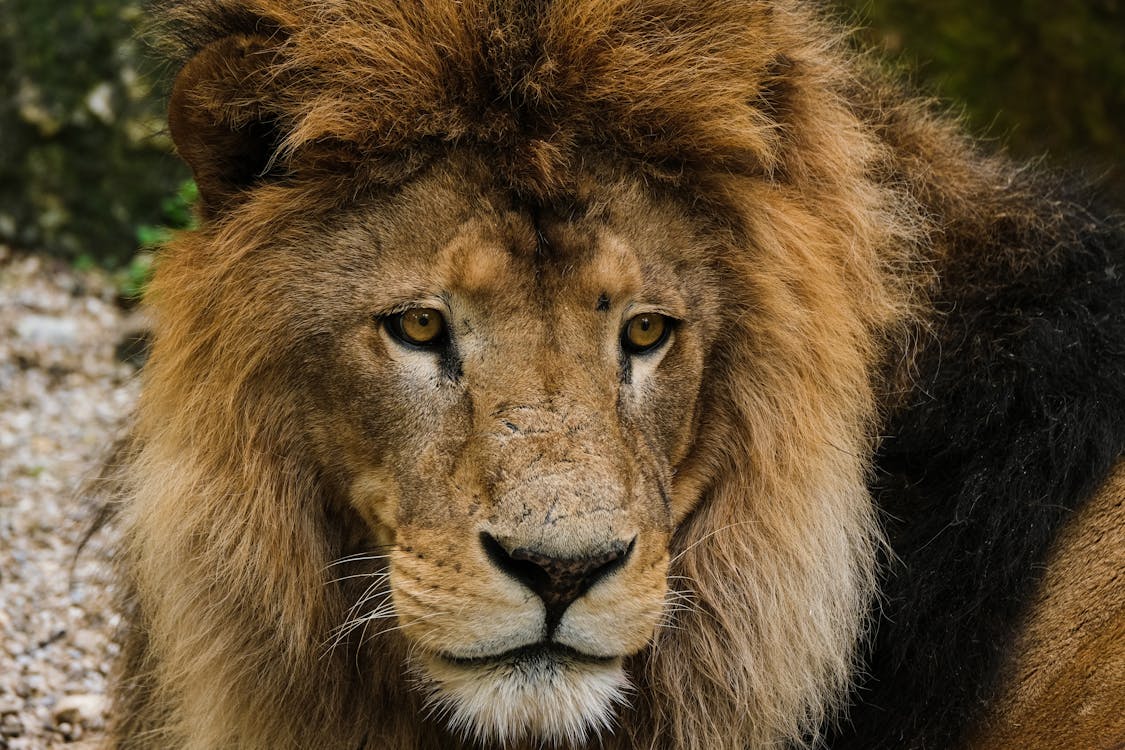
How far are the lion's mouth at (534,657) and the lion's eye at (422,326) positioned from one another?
1.82ft

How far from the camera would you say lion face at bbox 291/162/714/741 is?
2127mm

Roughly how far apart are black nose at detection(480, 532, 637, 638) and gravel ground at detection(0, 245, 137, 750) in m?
1.57

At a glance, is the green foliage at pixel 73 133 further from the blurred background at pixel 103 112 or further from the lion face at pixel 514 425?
the lion face at pixel 514 425

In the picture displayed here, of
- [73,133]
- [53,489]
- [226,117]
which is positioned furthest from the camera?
[73,133]

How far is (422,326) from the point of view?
7.64 ft

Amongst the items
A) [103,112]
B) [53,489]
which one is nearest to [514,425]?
[53,489]

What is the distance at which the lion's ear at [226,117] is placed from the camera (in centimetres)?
235

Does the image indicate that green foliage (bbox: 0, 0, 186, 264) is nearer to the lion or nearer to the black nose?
the lion

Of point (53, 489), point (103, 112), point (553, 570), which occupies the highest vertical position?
point (553, 570)

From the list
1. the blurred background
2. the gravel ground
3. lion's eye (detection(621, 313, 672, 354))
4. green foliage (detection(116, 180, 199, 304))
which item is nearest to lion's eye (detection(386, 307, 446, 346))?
lion's eye (detection(621, 313, 672, 354))

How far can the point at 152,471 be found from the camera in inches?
102

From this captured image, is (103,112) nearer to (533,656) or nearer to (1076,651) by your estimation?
(533,656)

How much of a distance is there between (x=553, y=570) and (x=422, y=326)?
0.53 meters

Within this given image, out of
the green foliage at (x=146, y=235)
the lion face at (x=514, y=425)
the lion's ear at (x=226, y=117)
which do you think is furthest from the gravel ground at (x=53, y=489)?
the lion face at (x=514, y=425)
